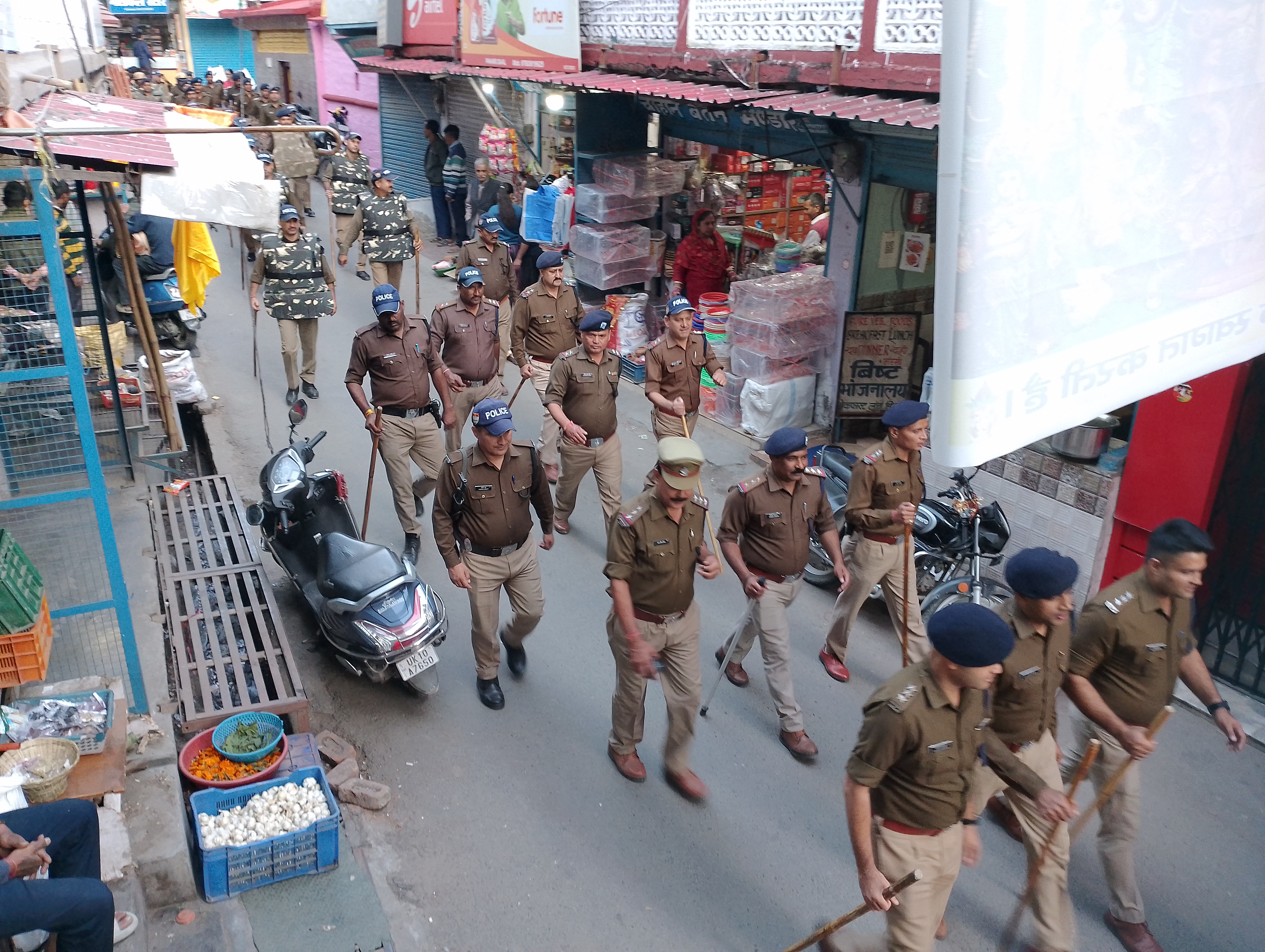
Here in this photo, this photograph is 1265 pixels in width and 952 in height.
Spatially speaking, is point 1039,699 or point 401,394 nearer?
point 1039,699

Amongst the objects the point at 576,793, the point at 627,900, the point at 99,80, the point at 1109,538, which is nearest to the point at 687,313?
the point at 1109,538

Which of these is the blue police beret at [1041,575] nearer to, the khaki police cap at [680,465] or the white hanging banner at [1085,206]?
the white hanging banner at [1085,206]

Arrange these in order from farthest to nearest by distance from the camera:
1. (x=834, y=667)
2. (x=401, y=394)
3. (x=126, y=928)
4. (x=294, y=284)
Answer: (x=294, y=284)
(x=401, y=394)
(x=834, y=667)
(x=126, y=928)

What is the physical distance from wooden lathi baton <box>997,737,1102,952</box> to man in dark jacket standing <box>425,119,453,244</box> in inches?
611

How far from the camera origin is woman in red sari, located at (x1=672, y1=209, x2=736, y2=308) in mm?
11641

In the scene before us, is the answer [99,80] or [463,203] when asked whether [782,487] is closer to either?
[99,80]

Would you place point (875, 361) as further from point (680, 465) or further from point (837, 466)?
point (680, 465)

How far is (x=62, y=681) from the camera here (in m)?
5.04

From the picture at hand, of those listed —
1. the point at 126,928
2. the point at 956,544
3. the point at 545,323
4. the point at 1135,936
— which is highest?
the point at 545,323

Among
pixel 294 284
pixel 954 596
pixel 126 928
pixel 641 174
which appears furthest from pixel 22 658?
pixel 641 174

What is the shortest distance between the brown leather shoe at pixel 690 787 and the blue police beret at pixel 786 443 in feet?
5.77

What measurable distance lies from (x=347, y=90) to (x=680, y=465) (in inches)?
874

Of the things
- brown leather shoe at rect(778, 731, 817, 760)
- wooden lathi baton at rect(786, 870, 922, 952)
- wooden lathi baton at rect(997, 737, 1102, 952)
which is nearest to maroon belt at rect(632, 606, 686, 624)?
brown leather shoe at rect(778, 731, 817, 760)

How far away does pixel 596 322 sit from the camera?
24.6ft
